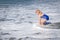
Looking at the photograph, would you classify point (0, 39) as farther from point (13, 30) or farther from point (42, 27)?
point (42, 27)

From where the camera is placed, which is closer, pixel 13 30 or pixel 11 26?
pixel 13 30

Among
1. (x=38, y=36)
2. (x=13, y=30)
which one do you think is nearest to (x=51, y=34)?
(x=38, y=36)

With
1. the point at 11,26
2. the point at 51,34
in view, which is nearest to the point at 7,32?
the point at 11,26

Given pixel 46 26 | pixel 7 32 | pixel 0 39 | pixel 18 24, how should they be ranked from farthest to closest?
pixel 18 24
pixel 46 26
pixel 7 32
pixel 0 39

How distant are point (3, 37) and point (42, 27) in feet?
3.06

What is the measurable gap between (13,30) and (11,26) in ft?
1.00

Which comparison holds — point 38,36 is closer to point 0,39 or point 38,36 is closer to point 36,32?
point 36,32

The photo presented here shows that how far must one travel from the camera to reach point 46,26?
3.49 m

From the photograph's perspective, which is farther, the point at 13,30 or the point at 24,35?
the point at 13,30

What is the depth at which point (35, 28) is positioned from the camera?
11.3ft

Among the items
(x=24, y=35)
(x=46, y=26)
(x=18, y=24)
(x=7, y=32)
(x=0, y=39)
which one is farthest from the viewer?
(x=18, y=24)

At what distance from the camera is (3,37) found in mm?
2963

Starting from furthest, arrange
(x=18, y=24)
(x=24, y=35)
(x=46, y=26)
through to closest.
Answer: (x=18, y=24) → (x=46, y=26) → (x=24, y=35)

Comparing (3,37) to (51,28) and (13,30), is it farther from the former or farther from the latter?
(51,28)
